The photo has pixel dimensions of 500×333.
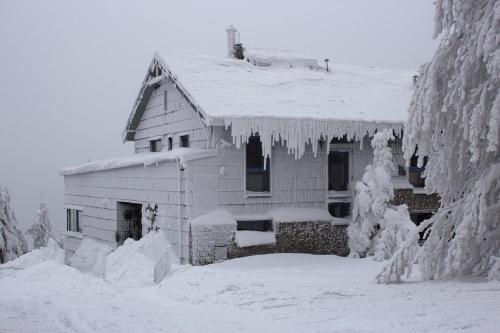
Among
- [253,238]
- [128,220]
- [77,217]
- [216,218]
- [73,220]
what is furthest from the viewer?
[73,220]

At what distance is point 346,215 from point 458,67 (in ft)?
28.9

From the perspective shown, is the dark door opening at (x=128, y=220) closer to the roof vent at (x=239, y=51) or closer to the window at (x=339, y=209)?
the roof vent at (x=239, y=51)

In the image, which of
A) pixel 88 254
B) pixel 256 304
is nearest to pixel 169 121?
pixel 88 254

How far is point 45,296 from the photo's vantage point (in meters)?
12.2

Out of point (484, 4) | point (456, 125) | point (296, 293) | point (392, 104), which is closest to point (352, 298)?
point (296, 293)

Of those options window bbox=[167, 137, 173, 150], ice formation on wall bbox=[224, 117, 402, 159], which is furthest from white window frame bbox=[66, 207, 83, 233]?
ice formation on wall bbox=[224, 117, 402, 159]

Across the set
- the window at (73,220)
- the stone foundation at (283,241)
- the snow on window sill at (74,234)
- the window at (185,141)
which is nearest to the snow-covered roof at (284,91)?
the window at (185,141)

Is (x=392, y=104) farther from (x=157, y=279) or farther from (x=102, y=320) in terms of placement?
(x=102, y=320)

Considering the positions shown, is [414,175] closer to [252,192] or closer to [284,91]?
[284,91]

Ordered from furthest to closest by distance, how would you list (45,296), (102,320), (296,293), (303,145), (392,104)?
(392,104) → (303,145) → (45,296) → (296,293) → (102,320)

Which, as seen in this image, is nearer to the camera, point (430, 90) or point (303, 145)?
point (430, 90)

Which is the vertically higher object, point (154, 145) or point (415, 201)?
point (154, 145)

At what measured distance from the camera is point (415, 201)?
1897 centimetres

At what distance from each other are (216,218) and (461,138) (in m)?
7.60
